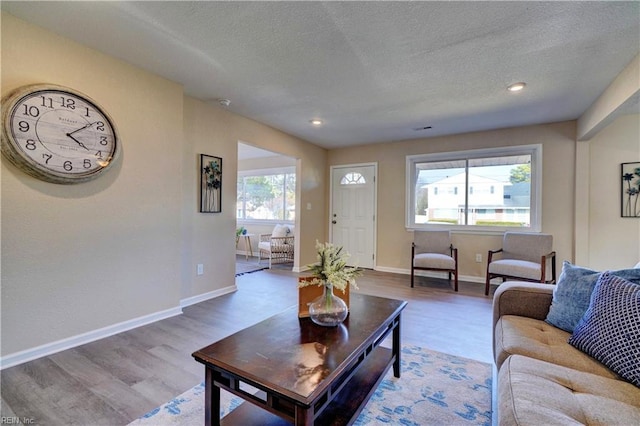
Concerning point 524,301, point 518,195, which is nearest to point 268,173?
point 518,195

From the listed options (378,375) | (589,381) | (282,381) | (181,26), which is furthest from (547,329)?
(181,26)

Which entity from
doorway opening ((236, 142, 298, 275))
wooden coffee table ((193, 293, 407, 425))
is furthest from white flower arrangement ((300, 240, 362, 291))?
doorway opening ((236, 142, 298, 275))

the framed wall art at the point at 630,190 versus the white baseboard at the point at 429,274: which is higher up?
the framed wall art at the point at 630,190

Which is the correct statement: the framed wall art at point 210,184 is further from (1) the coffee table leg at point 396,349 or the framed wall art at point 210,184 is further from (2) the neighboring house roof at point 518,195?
(2) the neighboring house roof at point 518,195

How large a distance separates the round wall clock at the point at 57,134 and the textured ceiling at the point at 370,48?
499 millimetres

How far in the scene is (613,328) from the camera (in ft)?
4.05

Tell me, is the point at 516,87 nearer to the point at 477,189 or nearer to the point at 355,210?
the point at 477,189

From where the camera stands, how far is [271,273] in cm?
485

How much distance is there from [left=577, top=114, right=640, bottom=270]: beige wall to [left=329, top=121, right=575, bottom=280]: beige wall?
18 cm

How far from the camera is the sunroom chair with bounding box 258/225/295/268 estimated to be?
550 cm

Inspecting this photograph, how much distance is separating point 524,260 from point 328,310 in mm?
3496

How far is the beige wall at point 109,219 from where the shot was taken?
1944 mm

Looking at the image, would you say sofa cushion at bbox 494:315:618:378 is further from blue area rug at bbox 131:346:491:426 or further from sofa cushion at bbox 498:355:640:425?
blue area rug at bbox 131:346:491:426

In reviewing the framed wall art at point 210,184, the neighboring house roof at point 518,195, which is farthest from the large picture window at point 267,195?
the neighboring house roof at point 518,195
